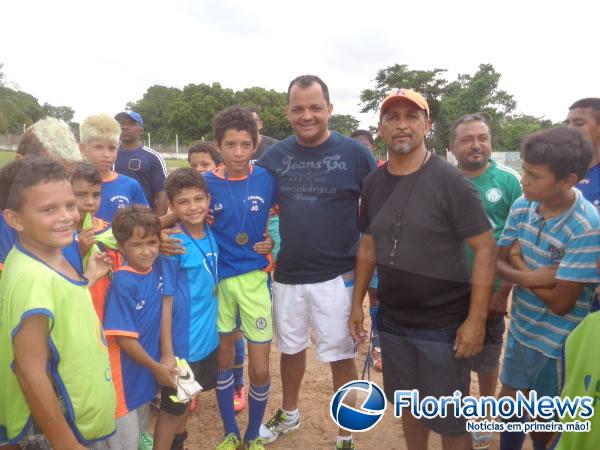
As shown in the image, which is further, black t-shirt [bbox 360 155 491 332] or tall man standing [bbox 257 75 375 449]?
tall man standing [bbox 257 75 375 449]

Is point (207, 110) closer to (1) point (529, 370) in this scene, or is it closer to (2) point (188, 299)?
(2) point (188, 299)

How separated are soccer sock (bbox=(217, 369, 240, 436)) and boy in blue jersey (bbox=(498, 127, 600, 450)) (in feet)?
6.06

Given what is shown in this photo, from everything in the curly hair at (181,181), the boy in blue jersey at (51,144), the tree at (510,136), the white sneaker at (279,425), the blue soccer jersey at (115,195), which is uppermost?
the tree at (510,136)

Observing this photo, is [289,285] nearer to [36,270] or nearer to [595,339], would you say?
[36,270]

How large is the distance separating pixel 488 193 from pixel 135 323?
257 centimetres

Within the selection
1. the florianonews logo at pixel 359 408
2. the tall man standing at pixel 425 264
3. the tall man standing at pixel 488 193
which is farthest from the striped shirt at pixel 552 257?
the florianonews logo at pixel 359 408

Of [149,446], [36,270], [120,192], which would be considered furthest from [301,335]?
[36,270]

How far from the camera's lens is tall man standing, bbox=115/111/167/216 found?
16.3ft

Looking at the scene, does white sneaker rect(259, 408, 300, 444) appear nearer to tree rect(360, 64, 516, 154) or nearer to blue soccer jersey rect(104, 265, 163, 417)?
blue soccer jersey rect(104, 265, 163, 417)

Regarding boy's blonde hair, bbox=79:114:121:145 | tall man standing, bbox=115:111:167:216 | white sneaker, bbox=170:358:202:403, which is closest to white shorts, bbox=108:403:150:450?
white sneaker, bbox=170:358:202:403

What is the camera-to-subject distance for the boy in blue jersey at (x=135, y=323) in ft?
7.53

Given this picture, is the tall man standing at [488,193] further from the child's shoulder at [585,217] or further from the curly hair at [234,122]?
the curly hair at [234,122]

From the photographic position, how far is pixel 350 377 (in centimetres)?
321

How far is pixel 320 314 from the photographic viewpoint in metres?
3.08
